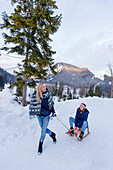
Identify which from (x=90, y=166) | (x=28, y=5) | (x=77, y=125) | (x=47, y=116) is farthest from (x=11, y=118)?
(x=28, y=5)

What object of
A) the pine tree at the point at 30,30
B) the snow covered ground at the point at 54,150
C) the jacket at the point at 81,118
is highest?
the pine tree at the point at 30,30

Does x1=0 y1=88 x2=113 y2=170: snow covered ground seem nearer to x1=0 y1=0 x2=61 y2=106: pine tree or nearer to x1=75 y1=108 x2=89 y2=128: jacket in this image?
x1=75 y1=108 x2=89 y2=128: jacket

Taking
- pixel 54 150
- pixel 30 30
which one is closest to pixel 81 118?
pixel 54 150

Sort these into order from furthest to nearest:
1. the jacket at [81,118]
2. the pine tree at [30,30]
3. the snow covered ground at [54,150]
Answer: the pine tree at [30,30] → the jacket at [81,118] → the snow covered ground at [54,150]

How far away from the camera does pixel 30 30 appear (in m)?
7.88

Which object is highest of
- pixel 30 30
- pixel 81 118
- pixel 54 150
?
pixel 30 30

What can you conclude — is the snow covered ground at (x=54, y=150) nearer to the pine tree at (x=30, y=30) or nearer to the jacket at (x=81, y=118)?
the jacket at (x=81, y=118)

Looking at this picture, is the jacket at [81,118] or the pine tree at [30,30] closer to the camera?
the jacket at [81,118]

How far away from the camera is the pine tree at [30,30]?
23.0 ft

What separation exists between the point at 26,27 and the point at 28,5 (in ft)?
6.01

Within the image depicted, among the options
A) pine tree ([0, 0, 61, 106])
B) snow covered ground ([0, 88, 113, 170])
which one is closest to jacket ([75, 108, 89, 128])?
snow covered ground ([0, 88, 113, 170])

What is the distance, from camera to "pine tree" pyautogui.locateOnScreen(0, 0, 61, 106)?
7.00 meters

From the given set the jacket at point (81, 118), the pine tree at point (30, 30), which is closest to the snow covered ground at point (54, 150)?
the jacket at point (81, 118)

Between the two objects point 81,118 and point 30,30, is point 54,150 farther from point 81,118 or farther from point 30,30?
point 30,30
